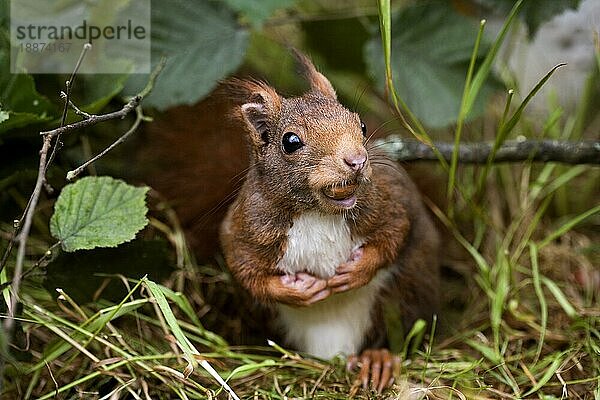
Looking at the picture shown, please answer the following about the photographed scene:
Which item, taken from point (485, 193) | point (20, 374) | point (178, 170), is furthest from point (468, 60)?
point (20, 374)

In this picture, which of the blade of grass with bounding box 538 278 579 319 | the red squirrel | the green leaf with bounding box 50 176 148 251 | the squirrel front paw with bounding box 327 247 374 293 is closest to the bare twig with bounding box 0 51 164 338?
the green leaf with bounding box 50 176 148 251

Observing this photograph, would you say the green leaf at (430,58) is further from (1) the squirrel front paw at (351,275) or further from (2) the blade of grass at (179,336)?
(2) the blade of grass at (179,336)

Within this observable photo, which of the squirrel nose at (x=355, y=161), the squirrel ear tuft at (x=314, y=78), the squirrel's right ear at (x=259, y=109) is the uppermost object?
the squirrel ear tuft at (x=314, y=78)

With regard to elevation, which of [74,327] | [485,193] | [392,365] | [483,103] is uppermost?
[483,103]

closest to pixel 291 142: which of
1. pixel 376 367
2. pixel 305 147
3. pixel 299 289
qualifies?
pixel 305 147

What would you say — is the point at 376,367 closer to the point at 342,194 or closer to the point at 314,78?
the point at 342,194

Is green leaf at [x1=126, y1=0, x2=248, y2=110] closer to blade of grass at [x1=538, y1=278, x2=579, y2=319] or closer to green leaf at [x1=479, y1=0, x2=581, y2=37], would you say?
green leaf at [x1=479, y1=0, x2=581, y2=37]

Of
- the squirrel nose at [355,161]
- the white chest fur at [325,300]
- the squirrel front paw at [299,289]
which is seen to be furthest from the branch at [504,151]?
the squirrel nose at [355,161]

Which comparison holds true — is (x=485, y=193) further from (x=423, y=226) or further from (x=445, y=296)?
(x=423, y=226)
